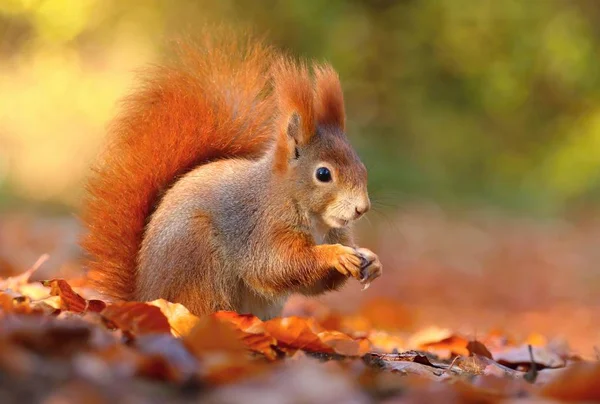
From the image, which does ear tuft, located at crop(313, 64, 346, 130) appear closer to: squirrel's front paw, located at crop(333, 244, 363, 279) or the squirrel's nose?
the squirrel's nose

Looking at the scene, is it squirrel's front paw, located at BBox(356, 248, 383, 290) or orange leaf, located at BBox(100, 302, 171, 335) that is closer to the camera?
orange leaf, located at BBox(100, 302, 171, 335)

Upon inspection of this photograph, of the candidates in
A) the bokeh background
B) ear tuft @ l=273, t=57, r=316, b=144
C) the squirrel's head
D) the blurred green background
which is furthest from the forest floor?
the blurred green background

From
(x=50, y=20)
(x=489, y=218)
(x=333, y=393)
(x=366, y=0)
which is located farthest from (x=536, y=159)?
(x=333, y=393)

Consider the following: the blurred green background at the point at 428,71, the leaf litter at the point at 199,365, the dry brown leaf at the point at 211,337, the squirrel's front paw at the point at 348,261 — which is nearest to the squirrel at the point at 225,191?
the squirrel's front paw at the point at 348,261

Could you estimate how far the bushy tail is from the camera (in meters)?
2.71

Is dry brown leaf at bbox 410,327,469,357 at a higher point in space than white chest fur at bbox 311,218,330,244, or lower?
lower

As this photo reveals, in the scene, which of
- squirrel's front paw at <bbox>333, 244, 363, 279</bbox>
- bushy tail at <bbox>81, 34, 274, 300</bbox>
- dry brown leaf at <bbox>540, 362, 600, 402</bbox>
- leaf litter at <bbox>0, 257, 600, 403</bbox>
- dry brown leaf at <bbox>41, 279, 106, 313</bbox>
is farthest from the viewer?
bushy tail at <bbox>81, 34, 274, 300</bbox>

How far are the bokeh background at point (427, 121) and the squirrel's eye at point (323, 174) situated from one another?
3.61m

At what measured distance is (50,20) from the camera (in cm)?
923

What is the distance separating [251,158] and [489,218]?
7132 millimetres

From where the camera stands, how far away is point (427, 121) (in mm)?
11305

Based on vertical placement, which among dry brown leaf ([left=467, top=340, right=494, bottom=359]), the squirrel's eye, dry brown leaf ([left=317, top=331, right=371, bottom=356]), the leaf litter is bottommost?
the leaf litter

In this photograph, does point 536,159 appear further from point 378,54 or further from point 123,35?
point 123,35

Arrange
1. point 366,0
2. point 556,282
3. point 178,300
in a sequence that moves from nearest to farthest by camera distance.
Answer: point 178,300 < point 556,282 < point 366,0
